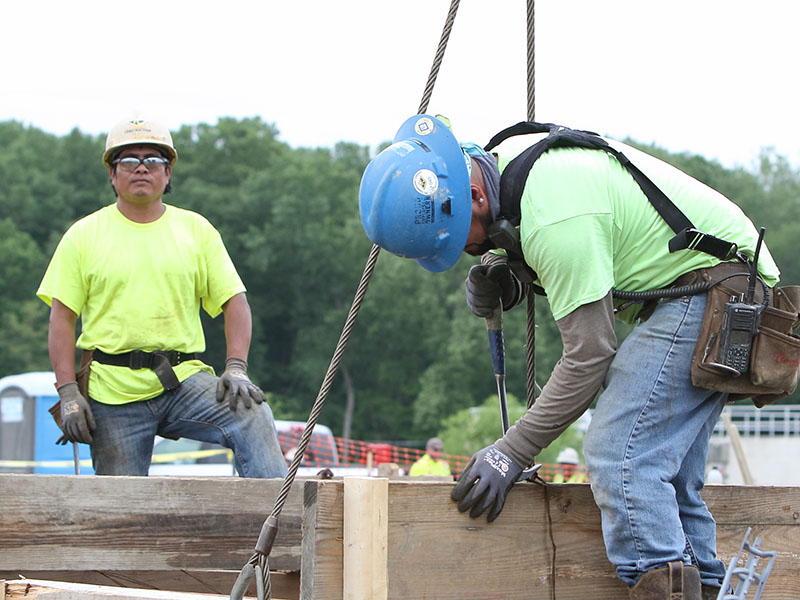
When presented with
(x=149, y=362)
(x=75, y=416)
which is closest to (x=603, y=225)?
(x=149, y=362)

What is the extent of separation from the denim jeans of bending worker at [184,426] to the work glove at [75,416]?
0.08m

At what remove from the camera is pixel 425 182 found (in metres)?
3.04

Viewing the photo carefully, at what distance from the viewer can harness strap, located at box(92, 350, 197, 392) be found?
4.70m

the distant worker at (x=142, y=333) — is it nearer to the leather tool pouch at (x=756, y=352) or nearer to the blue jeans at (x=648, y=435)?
the blue jeans at (x=648, y=435)

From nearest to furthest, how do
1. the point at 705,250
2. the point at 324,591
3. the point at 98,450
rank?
the point at 324,591
the point at 705,250
the point at 98,450

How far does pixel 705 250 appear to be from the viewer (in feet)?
10.2

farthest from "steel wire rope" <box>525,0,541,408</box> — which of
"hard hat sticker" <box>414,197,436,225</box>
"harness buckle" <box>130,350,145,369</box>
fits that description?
"harness buckle" <box>130,350,145,369</box>

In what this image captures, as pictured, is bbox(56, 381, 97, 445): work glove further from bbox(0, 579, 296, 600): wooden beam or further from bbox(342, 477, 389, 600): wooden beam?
bbox(342, 477, 389, 600): wooden beam

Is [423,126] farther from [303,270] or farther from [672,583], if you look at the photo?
[303,270]

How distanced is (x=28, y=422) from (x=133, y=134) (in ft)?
49.4

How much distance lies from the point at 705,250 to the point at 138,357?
2.63 m

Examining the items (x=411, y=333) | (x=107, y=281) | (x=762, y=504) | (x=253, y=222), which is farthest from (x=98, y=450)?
(x=253, y=222)

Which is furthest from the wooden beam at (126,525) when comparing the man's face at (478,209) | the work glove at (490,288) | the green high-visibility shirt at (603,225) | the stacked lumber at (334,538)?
the green high-visibility shirt at (603,225)

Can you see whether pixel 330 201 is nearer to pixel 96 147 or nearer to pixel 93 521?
pixel 96 147
